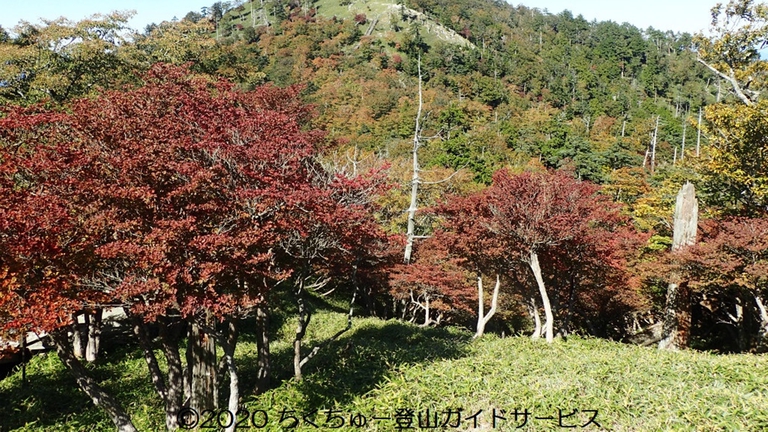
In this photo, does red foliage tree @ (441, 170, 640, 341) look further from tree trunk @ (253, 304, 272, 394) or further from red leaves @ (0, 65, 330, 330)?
red leaves @ (0, 65, 330, 330)

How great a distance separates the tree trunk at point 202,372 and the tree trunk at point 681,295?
12.4 metres

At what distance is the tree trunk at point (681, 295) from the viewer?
41.9ft

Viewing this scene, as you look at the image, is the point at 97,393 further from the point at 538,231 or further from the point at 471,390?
the point at 538,231

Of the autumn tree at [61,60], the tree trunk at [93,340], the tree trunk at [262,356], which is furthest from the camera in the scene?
the autumn tree at [61,60]

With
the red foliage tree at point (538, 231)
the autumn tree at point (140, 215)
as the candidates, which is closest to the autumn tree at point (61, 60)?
the autumn tree at point (140, 215)

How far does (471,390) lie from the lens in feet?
24.7

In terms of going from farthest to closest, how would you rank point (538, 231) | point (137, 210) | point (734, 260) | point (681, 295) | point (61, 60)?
1. point (61, 60)
2. point (681, 295)
3. point (538, 231)
4. point (734, 260)
5. point (137, 210)

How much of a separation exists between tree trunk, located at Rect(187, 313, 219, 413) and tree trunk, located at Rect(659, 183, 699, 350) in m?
12.4

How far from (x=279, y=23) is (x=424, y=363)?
96.8m

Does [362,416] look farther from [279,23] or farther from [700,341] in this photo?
[279,23]

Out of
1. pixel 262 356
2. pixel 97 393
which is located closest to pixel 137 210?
pixel 97 393

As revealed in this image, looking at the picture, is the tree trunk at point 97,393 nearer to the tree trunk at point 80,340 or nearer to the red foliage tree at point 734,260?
the tree trunk at point 80,340

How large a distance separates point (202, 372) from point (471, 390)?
485 cm

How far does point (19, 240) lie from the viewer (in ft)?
18.8
